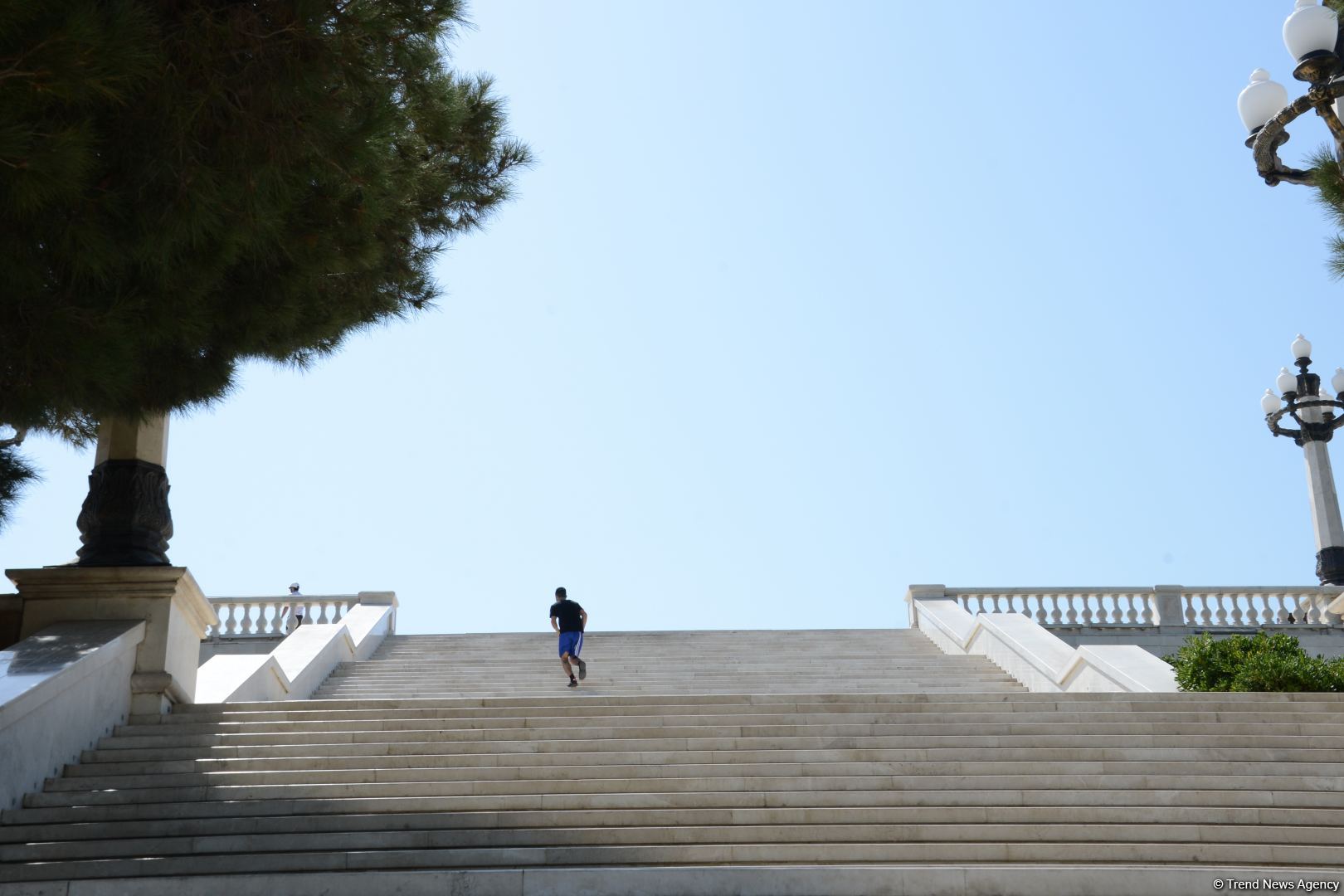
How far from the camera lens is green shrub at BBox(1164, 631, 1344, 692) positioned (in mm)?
11578

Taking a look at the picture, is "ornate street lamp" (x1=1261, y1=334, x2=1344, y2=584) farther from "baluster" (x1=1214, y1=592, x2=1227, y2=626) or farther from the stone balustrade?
the stone balustrade

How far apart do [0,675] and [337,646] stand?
8.06 metres

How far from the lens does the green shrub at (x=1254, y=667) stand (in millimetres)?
11578

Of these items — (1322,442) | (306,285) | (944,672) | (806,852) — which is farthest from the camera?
(1322,442)

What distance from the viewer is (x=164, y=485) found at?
1134cm

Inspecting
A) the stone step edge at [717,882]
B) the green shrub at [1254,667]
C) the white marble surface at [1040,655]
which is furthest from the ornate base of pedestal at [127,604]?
the green shrub at [1254,667]

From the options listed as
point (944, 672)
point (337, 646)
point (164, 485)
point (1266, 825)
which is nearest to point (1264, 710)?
point (1266, 825)

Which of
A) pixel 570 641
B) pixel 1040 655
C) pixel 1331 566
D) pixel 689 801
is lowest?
pixel 689 801

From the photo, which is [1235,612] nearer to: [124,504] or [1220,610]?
[1220,610]

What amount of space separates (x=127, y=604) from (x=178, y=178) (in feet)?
16.5

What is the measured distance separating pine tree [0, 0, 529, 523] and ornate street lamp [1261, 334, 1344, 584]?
1981cm

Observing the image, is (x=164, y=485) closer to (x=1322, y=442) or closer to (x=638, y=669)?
(x=638, y=669)

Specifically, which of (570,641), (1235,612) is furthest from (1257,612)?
(570,641)

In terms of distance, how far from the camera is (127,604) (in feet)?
35.6
